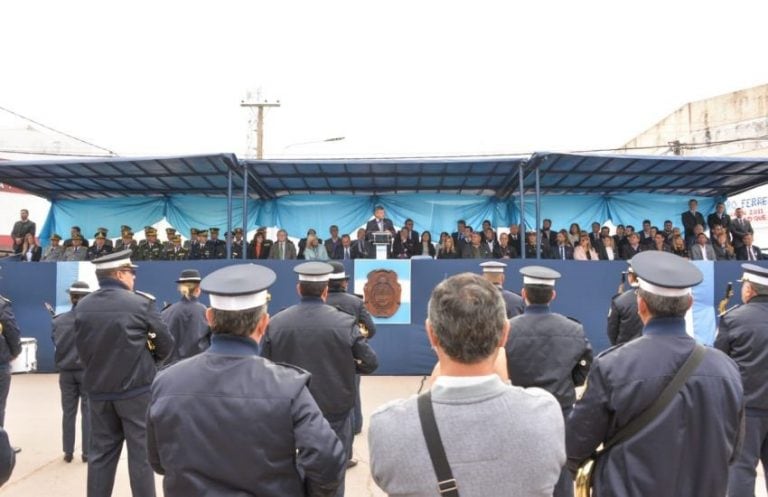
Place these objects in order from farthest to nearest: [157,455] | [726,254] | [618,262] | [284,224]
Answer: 1. [284,224]
2. [726,254]
3. [618,262]
4. [157,455]

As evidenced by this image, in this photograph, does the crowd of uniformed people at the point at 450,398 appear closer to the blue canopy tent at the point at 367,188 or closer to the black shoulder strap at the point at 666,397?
the black shoulder strap at the point at 666,397

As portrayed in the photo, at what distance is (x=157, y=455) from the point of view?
219 centimetres

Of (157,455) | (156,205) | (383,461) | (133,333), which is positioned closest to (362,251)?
(156,205)

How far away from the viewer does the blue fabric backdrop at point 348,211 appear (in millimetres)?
14195

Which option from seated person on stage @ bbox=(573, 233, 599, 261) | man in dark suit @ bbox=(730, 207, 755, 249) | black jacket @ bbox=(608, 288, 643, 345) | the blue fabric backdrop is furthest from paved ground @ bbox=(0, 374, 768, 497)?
man in dark suit @ bbox=(730, 207, 755, 249)

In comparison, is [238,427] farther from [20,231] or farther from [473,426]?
[20,231]

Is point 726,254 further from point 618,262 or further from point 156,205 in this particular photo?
point 156,205

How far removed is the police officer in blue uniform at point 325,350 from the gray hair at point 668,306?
6.96 feet

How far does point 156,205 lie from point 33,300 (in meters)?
5.13

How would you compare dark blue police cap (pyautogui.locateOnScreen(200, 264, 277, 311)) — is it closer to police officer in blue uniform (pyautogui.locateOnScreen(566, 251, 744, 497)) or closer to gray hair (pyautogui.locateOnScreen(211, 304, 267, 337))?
gray hair (pyautogui.locateOnScreen(211, 304, 267, 337))

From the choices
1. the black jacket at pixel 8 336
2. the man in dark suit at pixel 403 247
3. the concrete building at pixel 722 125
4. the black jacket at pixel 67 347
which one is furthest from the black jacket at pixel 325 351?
the concrete building at pixel 722 125

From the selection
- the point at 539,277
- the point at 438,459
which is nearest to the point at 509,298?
the point at 539,277

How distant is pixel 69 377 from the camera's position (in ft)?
17.2

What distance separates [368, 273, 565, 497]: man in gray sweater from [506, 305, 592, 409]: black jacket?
6.71 ft
